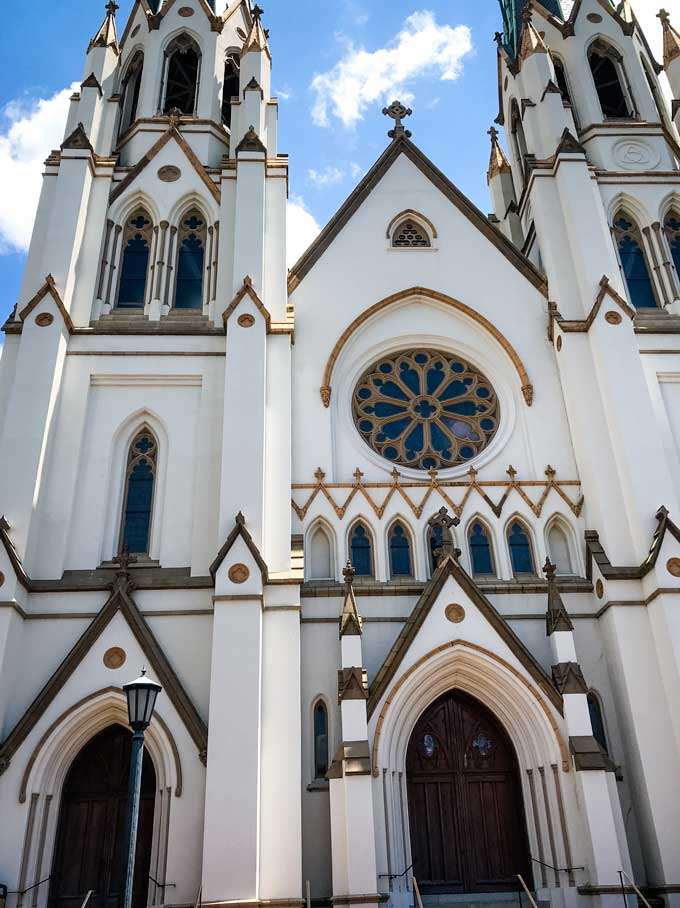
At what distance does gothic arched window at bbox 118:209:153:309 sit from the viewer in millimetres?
18391

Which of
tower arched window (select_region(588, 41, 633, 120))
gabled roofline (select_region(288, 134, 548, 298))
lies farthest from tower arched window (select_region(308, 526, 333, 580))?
tower arched window (select_region(588, 41, 633, 120))

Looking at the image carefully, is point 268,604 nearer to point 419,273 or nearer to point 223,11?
point 419,273

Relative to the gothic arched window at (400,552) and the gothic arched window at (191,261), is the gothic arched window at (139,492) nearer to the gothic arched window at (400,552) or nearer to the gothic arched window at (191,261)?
the gothic arched window at (191,261)

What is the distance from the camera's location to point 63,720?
1336cm

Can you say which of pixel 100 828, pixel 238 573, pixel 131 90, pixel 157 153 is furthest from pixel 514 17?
pixel 100 828

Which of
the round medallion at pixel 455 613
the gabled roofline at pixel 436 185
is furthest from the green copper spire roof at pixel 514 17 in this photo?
the round medallion at pixel 455 613

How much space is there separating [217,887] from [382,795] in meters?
2.77

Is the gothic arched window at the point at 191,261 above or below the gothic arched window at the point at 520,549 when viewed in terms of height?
above

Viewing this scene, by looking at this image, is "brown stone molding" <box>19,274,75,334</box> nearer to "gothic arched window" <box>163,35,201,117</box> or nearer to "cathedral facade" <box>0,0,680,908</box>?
"cathedral facade" <box>0,0,680,908</box>

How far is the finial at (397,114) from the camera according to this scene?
21125mm

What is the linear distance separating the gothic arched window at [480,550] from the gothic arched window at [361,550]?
1.85 meters

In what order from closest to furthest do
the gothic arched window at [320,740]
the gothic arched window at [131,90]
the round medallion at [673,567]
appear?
the gothic arched window at [320,740]
the round medallion at [673,567]
the gothic arched window at [131,90]

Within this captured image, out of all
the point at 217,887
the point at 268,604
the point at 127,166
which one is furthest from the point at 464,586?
the point at 127,166

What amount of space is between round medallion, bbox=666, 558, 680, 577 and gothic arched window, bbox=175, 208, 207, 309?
10441mm
